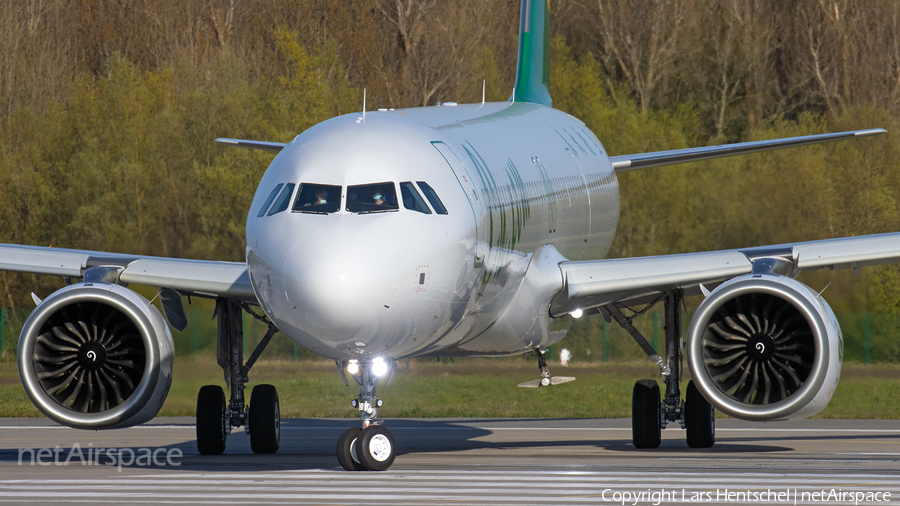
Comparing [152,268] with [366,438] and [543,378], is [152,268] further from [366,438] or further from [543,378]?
[543,378]

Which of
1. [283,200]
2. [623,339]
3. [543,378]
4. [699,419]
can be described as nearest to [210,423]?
[543,378]

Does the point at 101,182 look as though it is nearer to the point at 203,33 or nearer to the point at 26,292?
the point at 26,292

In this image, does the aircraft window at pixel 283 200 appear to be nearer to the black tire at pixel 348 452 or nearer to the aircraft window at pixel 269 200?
the aircraft window at pixel 269 200

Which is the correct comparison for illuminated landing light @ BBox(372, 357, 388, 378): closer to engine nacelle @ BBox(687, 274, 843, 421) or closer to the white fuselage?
the white fuselage

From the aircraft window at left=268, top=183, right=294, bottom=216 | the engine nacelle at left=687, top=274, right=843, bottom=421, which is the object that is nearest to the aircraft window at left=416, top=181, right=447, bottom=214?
the aircraft window at left=268, top=183, right=294, bottom=216

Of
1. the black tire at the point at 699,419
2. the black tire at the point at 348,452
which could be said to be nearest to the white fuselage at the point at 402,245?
the black tire at the point at 348,452

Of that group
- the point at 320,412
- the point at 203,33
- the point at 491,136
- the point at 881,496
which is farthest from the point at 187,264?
the point at 203,33

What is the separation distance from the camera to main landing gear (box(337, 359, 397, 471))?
1264 cm

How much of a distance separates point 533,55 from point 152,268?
38.8 feet

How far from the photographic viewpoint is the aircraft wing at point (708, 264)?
15109 mm

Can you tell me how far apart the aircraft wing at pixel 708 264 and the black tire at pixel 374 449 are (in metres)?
3.74

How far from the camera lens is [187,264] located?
50.5ft

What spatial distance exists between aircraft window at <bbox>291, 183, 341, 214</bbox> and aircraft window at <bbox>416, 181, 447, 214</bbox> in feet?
2.78

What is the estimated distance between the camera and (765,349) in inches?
545
